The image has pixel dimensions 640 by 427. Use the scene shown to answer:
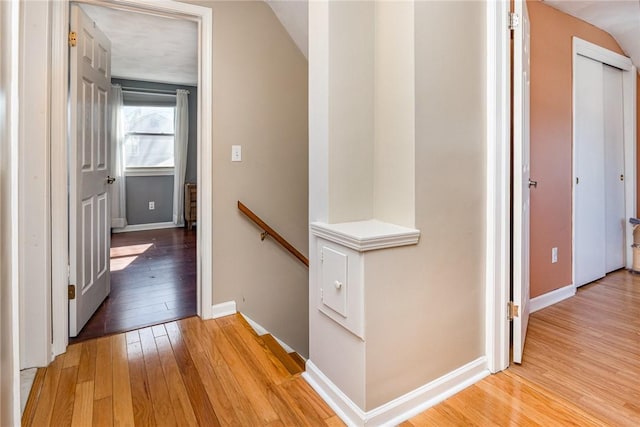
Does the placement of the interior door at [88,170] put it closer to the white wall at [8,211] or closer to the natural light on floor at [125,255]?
the natural light on floor at [125,255]

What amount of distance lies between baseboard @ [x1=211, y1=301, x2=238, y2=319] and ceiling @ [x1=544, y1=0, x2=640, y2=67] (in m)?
3.09

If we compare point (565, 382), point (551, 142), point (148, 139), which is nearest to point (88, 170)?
point (565, 382)

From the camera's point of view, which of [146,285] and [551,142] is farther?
[146,285]

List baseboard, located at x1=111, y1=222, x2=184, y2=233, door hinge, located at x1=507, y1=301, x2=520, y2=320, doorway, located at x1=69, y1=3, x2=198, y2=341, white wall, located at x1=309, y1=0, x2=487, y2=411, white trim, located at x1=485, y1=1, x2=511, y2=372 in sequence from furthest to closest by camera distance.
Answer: baseboard, located at x1=111, y1=222, x2=184, y2=233 < doorway, located at x1=69, y1=3, x2=198, y2=341 < door hinge, located at x1=507, y1=301, x2=520, y2=320 < white trim, located at x1=485, y1=1, x2=511, y2=372 < white wall, located at x1=309, y1=0, x2=487, y2=411

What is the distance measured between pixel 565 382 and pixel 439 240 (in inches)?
37.2

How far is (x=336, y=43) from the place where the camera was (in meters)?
1.55

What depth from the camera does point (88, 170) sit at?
2328mm

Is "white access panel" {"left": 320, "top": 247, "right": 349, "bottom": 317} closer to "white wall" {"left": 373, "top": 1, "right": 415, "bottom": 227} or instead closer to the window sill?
"white wall" {"left": 373, "top": 1, "right": 415, "bottom": 227}

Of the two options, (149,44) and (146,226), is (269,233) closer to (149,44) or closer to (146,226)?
(149,44)

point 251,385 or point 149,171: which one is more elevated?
point 149,171

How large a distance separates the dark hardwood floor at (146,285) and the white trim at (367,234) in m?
1.49

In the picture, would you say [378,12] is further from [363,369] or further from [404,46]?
[363,369]

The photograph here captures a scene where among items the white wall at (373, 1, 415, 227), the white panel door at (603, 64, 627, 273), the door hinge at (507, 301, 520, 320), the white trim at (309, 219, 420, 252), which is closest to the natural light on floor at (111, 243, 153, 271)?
the white trim at (309, 219, 420, 252)

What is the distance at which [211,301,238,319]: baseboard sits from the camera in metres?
2.41
